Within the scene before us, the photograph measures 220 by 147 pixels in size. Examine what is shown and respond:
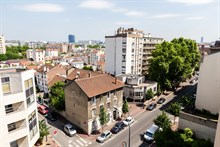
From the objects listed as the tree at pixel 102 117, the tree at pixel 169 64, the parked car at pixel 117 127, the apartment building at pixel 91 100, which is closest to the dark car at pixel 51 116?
the apartment building at pixel 91 100

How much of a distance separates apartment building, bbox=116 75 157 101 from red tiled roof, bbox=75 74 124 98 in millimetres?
8747

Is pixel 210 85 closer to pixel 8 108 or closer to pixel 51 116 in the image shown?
pixel 8 108

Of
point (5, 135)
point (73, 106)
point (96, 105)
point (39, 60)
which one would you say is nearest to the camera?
point (5, 135)

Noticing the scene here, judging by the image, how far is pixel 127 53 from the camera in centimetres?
5316

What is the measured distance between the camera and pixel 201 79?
2386 cm

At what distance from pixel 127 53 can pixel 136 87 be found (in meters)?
16.4

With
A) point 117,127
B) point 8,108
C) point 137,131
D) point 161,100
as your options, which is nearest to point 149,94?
point 161,100

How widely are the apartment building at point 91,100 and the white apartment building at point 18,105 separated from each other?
10349mm

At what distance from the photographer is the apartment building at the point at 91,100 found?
2762cm

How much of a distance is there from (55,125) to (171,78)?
3064cm

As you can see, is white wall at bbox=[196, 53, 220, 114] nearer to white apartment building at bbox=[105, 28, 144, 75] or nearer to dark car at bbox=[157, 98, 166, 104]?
dark car at bbox=[157, 98, 166, 104]

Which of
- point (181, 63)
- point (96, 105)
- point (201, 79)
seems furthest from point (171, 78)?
point (96, 105)

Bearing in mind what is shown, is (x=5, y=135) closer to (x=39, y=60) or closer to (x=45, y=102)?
(x=45, y=102)

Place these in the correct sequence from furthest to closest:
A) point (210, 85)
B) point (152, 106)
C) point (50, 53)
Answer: point (50, 53), point (152, 106), point (210, 85)
